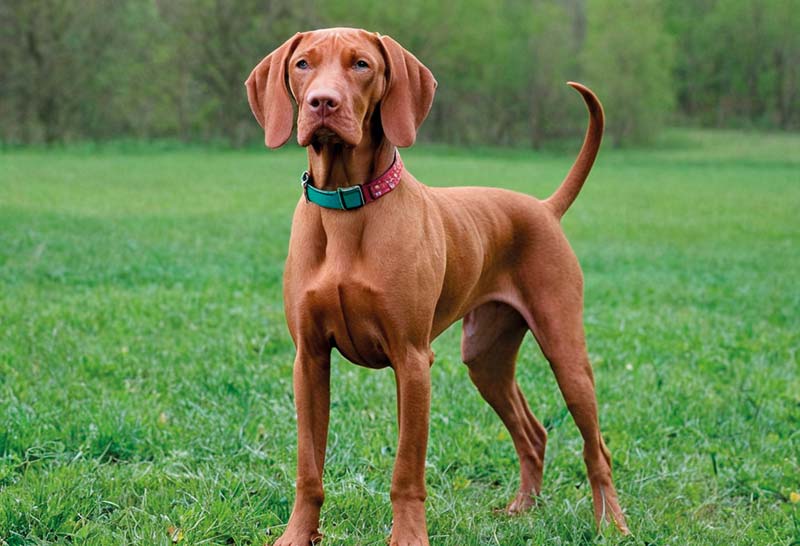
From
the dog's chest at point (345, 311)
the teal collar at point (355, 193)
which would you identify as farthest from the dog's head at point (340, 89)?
the dog's chest at point (345, 311)

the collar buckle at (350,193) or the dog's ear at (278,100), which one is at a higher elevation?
the dog's ear at (278,100)

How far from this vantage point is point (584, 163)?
13.1ft

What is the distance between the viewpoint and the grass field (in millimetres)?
3557

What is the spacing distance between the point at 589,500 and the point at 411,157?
3172 centimetres

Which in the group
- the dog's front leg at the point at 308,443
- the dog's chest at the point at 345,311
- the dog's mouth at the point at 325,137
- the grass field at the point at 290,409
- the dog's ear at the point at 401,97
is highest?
the dog's ear at the point at 401,97

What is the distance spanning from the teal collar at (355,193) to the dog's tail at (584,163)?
1141mm

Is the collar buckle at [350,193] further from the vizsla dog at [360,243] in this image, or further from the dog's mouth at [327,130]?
the dog's mouth at [327,130]

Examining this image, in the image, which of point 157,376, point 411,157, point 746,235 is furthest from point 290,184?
point 157,376

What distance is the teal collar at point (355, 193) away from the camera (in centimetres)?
296

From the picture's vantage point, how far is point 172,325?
6.80m

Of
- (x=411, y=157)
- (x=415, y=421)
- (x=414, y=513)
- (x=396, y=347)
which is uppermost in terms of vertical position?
(x=396, y=347)

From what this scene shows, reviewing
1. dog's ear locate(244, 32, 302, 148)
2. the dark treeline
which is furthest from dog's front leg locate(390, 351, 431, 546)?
the dark treeline

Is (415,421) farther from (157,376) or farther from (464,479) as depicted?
(157,376)

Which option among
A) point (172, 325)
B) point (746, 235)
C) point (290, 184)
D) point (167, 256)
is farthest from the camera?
point (290, 184)
